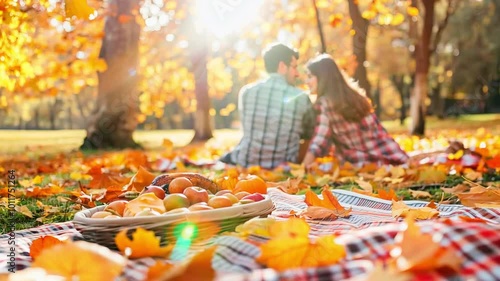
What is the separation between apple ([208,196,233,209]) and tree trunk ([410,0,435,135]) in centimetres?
1185

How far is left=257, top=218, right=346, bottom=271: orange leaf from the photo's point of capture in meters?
1.55

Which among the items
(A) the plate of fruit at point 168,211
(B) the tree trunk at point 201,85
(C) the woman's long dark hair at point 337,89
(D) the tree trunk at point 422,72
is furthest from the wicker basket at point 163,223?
(B) the tree trunk at point 201,85

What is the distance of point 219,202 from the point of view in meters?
2.29

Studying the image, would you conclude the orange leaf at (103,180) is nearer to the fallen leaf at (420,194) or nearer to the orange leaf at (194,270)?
the fallen leaf at (420,194)

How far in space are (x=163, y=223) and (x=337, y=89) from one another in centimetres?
411

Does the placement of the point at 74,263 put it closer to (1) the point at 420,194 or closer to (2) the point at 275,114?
(1) the point at 420,194

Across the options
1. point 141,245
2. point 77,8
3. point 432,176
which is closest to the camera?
point 141,245

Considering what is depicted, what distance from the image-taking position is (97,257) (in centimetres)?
139

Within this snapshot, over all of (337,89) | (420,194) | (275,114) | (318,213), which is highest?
(337,89)

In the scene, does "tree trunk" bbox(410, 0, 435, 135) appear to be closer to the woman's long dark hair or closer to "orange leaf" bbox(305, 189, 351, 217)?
the woman's long dark hair

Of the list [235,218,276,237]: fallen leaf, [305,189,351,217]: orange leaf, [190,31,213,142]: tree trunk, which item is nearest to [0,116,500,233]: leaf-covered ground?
[305,189,351,217]: orange leaf

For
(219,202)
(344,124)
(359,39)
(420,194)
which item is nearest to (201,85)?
(359,39)

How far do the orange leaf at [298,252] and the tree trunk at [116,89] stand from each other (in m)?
10.0

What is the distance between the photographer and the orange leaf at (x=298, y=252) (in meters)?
1.55
